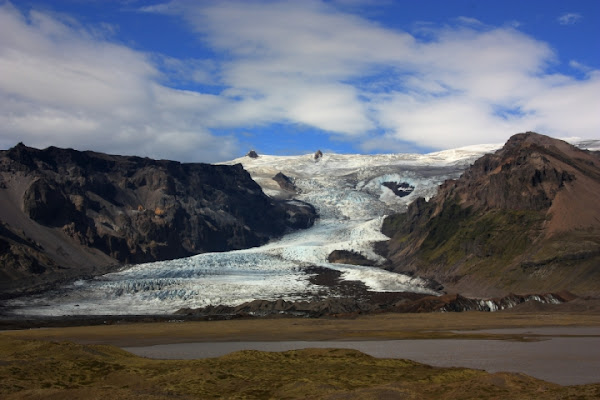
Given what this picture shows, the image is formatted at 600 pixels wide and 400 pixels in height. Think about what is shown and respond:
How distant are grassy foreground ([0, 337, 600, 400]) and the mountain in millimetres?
73298

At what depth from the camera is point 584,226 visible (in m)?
123

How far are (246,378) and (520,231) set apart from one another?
362ft

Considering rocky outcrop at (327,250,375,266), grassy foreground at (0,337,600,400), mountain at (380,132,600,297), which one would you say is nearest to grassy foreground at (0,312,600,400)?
grassy foreground at (0,337,600,400)

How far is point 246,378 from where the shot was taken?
35.9 m

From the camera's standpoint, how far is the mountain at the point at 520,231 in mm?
114000

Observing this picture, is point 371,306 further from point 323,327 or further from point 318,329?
point 318,329

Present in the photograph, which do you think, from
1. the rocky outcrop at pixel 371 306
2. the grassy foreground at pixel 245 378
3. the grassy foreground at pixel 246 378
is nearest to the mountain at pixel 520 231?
the rocky outcrop at pixel 371 306

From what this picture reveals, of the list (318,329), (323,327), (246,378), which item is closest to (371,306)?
(323,327)

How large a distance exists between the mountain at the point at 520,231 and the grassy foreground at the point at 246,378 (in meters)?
73.3

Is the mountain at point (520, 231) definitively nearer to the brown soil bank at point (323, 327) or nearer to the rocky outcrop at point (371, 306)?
the rocky outcrop at point (371, 306)

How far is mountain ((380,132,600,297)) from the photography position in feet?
374

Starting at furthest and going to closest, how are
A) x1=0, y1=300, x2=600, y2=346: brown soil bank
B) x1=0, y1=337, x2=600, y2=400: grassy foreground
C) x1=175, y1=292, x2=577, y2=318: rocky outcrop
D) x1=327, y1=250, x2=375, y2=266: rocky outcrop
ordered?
x1=327, y1=250, x2=375, y2=266: rocky outcrop → x1=175, y1=292, x2=577, y2=318: rocky outcrop → x1=0, y1=300, x2=600, y2=346: brown soil bank → x1=0, y1=337, x2=600, y2=400: grassy foreground

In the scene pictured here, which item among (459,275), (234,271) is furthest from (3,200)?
(459,275)

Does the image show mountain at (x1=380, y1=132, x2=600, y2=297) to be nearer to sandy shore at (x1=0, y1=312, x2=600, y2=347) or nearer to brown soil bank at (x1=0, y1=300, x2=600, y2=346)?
brown soil bank at (x1=0, y1=300, x2=600, y2=346)
